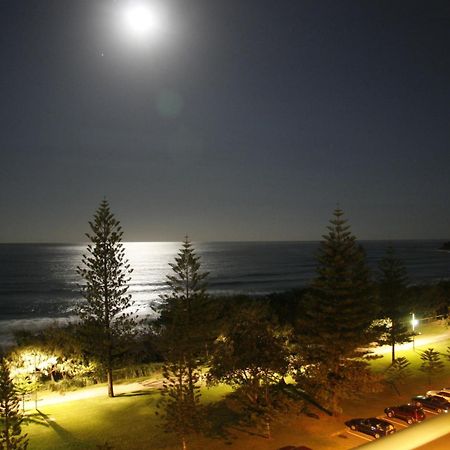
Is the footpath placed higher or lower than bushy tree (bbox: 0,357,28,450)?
lower

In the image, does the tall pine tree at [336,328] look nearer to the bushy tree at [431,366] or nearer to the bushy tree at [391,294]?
the bushy tree at [431,366]

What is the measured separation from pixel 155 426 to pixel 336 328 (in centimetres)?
747

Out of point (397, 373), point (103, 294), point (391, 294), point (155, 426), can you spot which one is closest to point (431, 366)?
point (397, 373)

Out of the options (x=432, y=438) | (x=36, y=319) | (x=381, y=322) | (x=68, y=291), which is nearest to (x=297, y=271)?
(x=68, y=291)

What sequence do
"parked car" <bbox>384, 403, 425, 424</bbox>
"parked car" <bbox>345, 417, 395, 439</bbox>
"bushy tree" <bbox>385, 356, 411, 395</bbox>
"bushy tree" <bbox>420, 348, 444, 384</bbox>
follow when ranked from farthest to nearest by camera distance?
"bushy tree" <bbox>385, 356, 411, 395</bbox>
"bushy tree" <bbox>420, 348, 444, 384</bbox>
"parked car" <bbox>384, 403, 425, 424</bbox>
"parked car" <bbox>345, 417, 395, 439</bbox>

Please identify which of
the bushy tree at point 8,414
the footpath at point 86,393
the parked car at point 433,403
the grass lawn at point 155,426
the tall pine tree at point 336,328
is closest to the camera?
the bushy tree at point 8,414

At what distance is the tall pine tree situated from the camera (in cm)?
1697

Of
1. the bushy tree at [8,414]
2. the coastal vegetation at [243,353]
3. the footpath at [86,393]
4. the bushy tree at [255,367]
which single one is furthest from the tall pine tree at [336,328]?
the bushy tree at [8,414]

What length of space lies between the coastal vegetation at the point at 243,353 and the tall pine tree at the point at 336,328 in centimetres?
4

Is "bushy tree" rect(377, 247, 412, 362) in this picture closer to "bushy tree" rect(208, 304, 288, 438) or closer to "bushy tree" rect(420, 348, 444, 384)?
"bushy tree" rect(420, 348, 444, 384)

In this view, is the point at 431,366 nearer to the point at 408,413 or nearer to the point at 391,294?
the point at 408,413

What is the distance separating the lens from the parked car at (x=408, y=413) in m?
14.7

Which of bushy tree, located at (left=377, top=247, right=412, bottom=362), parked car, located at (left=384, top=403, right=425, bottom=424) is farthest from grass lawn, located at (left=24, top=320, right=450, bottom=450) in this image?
bushy tree, located at (left=377, top=247, right=412, bottom=362)

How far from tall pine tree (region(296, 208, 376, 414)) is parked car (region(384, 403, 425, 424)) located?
60.7 inches
